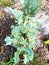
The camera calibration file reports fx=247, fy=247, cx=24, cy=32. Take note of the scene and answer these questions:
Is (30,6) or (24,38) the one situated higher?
(30,6)

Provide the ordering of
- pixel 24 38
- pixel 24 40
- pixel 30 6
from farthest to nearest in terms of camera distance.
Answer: pixel 24 38
pixel 24 40
pixel 30 6

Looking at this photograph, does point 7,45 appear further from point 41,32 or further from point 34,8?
point 34,8

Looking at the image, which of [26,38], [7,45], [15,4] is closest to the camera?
[26,38]

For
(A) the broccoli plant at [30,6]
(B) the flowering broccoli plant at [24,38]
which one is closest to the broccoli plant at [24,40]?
(B) the flowering broccoli plant at [24,38]

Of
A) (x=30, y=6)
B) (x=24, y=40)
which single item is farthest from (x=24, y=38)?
(x=30, y=6)

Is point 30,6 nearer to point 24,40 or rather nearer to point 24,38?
point 24,40

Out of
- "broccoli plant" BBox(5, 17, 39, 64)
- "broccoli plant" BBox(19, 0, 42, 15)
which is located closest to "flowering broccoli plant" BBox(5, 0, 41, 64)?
"broccoli plant" BBox(5, 17, 39, 64)

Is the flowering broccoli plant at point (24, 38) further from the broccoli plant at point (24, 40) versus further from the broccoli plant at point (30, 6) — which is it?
the broccoli plant at point (30, 6)

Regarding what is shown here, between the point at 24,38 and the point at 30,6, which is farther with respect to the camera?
the point at 24,38

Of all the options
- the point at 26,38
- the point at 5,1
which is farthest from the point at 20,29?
the point at 5,1

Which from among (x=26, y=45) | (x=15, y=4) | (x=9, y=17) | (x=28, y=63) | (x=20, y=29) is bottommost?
(x=28, y=63)

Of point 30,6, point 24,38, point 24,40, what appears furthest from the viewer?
point 24,38
